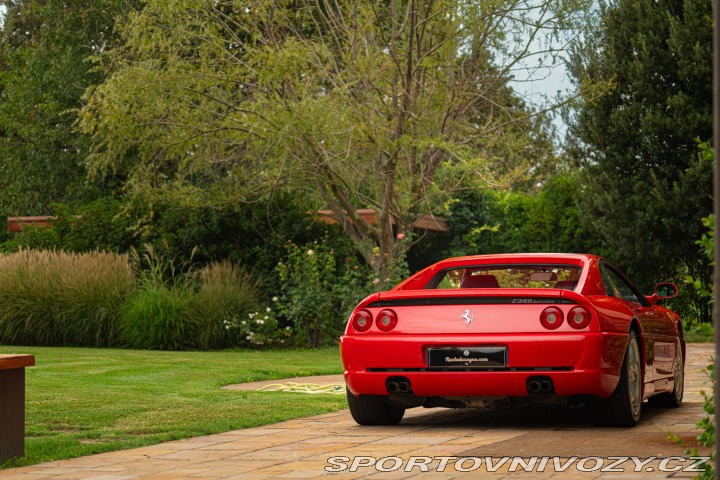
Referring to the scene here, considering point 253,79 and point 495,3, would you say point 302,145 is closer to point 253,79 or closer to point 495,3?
point 253,79

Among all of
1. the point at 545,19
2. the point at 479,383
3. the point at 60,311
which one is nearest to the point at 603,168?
the point at 545,19

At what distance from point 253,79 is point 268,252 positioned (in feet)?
14.1

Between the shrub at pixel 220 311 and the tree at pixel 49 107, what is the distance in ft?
29.4

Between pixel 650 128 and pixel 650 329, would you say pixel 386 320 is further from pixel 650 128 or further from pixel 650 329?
pixel 650 128

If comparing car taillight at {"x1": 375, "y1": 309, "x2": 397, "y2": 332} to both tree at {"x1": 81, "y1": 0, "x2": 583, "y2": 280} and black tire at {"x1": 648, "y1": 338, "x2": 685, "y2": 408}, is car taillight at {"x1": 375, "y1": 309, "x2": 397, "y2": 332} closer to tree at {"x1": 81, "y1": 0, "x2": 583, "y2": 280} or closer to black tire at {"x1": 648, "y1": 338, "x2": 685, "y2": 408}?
black tire at {"x1": 648, "y1": 338, "x2": 685, "y2": 408}

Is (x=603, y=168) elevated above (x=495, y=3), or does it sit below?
below

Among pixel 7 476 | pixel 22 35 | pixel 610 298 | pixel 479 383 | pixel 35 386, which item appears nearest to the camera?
pixel 7 476

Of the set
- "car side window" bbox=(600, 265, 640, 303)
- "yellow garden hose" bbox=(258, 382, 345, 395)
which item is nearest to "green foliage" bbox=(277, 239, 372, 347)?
"yellow garden hose" bbox=(258, 382, 345, 395)

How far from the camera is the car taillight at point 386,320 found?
8.21m

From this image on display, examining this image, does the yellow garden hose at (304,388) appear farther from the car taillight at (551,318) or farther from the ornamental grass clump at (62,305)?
the ornamental grass clump at (62,305)

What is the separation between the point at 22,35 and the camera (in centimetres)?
3841

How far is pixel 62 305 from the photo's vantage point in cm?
2027

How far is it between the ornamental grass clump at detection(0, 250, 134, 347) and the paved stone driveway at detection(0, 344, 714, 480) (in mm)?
11623

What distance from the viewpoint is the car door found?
8.92 metres
